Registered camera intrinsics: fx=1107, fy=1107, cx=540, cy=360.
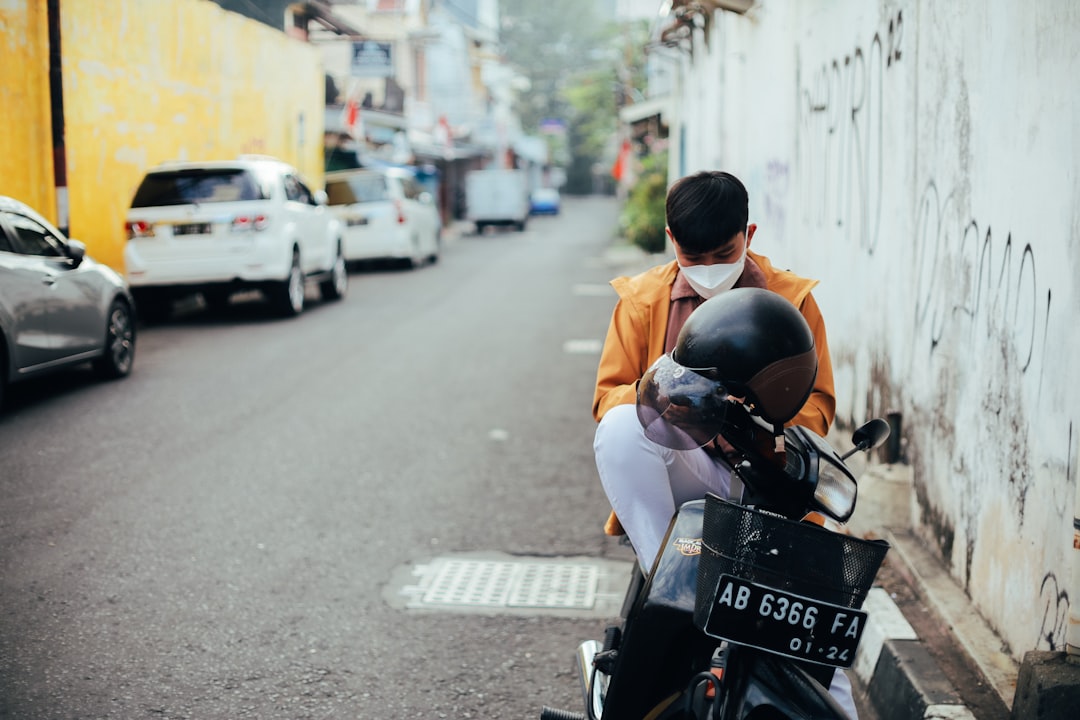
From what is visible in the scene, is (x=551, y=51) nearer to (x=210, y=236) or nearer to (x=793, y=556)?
(x=210, y=236)

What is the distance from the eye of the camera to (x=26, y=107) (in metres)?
13.3

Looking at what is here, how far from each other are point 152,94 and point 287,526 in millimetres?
13197

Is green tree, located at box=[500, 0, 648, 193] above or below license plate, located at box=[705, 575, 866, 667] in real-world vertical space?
above

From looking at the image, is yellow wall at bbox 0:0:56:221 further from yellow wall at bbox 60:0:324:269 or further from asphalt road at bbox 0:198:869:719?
asphalt road at bbox 0:198:869:719

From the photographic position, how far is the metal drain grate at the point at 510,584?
477 centimetres

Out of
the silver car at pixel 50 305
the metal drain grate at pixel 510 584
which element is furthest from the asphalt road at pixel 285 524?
the silver car at pixel 50 305

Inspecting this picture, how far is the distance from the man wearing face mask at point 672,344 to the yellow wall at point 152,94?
13.2 meters

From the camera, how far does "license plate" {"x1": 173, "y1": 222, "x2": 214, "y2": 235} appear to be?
1336 centimetres

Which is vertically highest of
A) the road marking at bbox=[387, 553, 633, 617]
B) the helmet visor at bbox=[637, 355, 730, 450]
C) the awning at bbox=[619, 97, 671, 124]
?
the awning at bbox=[619, 97, 671, 124]

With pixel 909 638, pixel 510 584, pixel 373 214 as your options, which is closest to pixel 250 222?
pixel 373 214

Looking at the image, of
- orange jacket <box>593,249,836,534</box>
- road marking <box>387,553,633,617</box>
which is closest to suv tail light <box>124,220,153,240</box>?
road marking <box>387,553,633,617</box>

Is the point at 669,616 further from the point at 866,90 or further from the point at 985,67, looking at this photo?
the point at 866,90

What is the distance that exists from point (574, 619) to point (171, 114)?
50.2ft

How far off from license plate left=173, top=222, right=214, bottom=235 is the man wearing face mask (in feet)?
37.3
